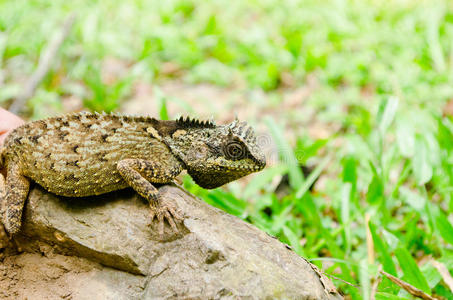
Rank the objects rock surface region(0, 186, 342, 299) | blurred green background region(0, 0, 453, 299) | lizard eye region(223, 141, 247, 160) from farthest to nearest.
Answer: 1. blurred green background region(0, 0, 453, 299)
2. lizard eye region(223, 141, 247, 160)
3. rock surface region(0, 186, 342, 299)

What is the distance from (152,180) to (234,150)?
0.94 metres

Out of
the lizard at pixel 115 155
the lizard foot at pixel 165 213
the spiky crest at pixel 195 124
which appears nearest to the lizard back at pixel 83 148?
the lizard at pixel 115 155

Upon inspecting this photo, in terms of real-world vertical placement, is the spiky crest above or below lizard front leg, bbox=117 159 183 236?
above

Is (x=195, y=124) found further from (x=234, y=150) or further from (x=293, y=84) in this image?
(x=293, y=84)

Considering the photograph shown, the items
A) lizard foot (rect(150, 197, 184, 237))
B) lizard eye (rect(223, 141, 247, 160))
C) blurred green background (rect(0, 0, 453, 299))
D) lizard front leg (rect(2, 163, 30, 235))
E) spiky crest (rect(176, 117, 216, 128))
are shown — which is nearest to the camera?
lizard foot (rect(150, 197, 184, 237))

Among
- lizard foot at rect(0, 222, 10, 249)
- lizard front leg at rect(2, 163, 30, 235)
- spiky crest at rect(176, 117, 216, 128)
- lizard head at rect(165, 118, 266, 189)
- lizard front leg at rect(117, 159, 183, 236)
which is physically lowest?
lizard foot at rect(0, 222, 10, 249)

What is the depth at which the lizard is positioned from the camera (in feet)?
14.9

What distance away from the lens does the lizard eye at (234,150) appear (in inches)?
182

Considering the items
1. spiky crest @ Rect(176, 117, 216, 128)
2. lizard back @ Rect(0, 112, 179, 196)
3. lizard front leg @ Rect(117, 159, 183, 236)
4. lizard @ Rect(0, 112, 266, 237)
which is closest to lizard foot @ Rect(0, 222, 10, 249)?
lizard @ Rect(0, 112, 266, 237)

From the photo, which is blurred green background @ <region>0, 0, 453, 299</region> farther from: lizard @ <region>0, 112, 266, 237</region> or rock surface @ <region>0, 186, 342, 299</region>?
rock surface @ <region>0, 186, 342, 299</region>

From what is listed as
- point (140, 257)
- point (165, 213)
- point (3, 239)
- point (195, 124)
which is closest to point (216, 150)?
point (195, 124)

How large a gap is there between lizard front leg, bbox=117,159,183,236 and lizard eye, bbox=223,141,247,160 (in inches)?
23.2

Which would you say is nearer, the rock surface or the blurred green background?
the rock surface

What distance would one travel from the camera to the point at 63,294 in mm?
4180
